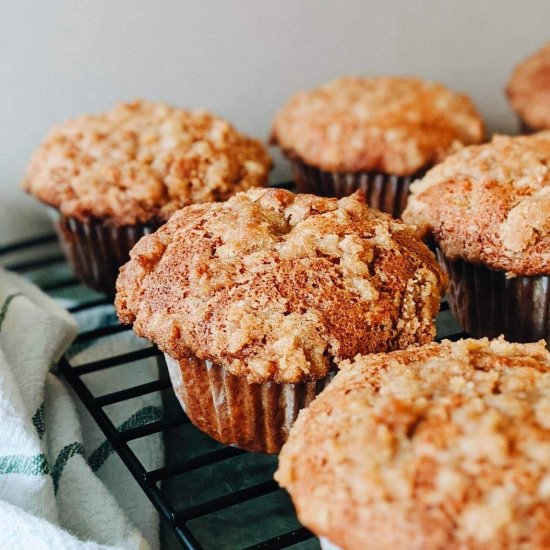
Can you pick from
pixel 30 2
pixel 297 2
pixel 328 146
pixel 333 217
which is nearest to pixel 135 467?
pixel 333 217

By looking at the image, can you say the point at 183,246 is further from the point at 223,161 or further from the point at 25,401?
the point at 223,161

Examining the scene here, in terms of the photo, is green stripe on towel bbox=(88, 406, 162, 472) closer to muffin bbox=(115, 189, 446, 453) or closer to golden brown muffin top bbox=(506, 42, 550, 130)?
muffin bbox=(115, 189, 446, 453)

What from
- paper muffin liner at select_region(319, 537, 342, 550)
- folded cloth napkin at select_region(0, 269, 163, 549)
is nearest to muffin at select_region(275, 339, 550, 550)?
paper muffin liner at select_region(319, 537, 342, 550)

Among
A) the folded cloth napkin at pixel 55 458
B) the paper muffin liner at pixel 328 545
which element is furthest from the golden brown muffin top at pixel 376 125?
the paper muffin liner at pixel 328 545

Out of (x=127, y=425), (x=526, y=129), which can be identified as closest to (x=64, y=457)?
(x=127, y=425)

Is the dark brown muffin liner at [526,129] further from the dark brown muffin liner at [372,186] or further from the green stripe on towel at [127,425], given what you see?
A: the green stripe on towel at [127,425]

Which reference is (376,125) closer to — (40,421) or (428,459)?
(40,421)
